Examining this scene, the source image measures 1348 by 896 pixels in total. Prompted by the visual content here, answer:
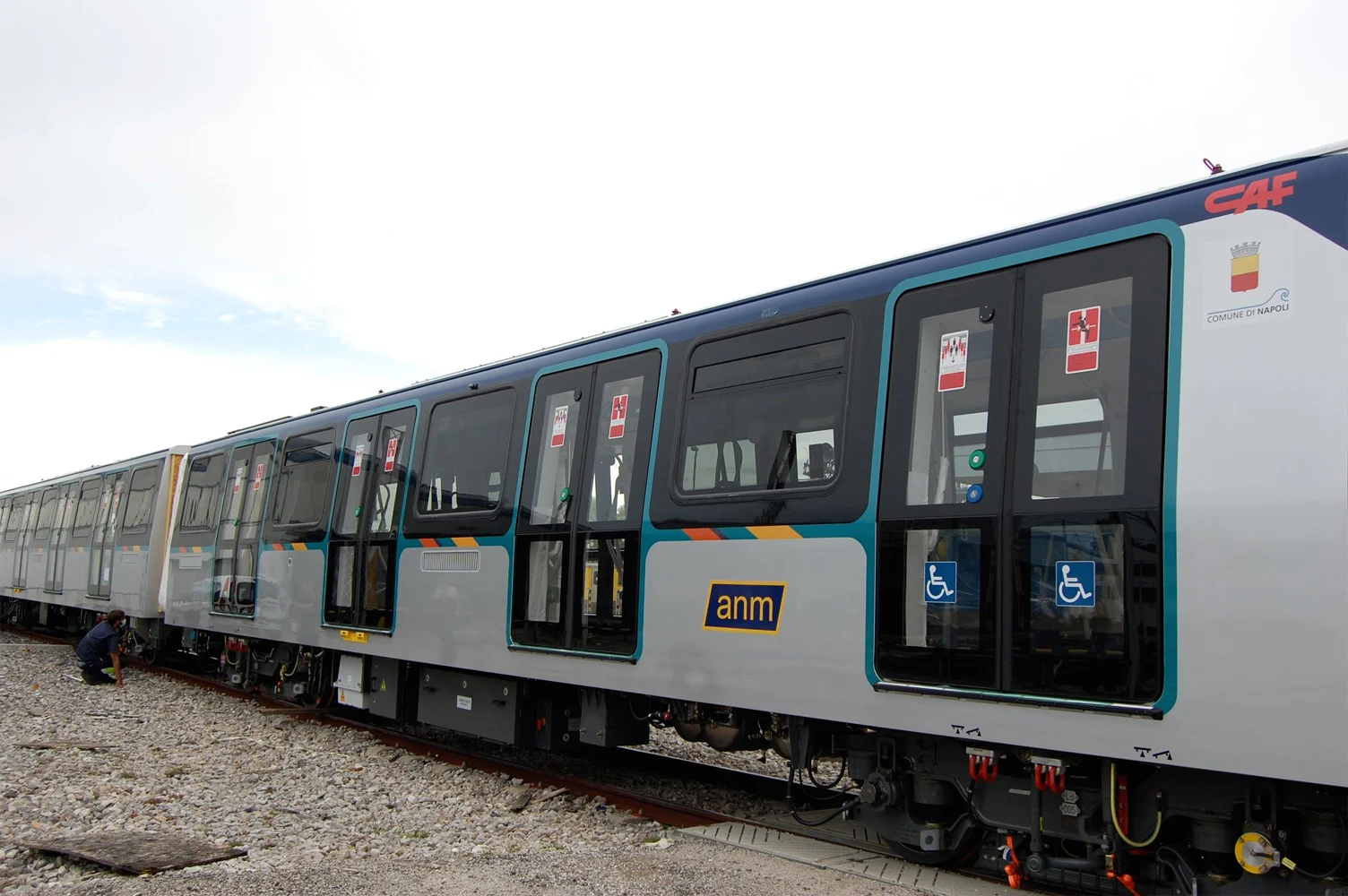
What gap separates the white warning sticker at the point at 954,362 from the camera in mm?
4883

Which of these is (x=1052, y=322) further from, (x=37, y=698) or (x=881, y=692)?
(x=37, y=698)

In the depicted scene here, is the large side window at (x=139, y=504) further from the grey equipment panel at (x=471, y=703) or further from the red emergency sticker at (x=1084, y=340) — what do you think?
the red emergency sticker at (x=1084, y=340)

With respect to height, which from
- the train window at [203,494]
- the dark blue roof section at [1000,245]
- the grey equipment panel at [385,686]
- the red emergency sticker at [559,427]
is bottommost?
the grey equipment panel at [385,686]

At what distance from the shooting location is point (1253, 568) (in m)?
3.73

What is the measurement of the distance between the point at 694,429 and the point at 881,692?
208 centimetres

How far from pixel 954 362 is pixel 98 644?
43.4 ft

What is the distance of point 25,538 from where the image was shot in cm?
2359

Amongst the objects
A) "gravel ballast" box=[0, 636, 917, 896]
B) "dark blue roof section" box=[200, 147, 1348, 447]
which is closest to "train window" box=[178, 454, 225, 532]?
"gravel ballast" box=[0, 636, 917, 896]

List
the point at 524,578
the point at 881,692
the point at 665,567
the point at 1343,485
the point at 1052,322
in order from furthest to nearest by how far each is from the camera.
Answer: the point at 524,578 → the point at 665,567 → the point at 881,692 → the point at 1052,322 → the point at 1343,485

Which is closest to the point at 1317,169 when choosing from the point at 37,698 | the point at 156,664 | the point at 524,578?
the point at 524,578

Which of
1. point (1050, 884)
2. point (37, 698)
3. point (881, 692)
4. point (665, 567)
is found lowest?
point (37, 698)

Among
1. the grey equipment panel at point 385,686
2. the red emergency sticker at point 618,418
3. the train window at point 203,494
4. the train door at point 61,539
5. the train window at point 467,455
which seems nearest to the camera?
the red emergency sticker at point 618,418

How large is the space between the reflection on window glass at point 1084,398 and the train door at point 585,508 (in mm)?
2734

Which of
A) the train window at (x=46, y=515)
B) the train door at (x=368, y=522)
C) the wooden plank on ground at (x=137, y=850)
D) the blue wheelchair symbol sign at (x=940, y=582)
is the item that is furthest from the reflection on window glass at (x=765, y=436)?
the train window at (x=46, y=515)
